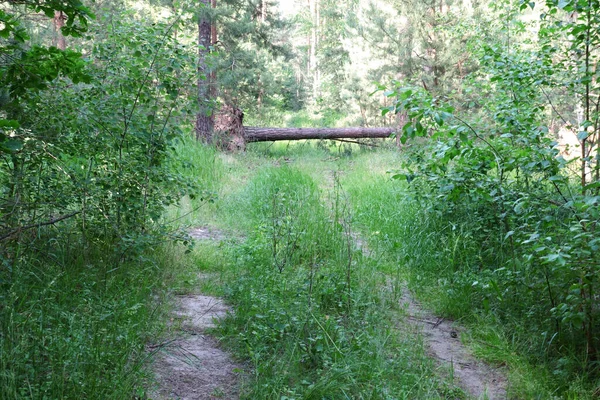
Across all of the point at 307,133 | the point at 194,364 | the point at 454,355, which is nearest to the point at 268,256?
the point at 194,364

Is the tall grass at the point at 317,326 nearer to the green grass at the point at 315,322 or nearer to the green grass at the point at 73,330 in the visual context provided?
the green grass at the point at 315,322

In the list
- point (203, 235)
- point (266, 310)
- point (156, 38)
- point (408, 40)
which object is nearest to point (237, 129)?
point (408, 40)

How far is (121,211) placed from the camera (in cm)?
454

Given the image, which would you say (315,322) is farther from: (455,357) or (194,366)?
(455,357)

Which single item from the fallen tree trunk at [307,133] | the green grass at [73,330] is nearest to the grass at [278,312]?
the green grass at [73,330]

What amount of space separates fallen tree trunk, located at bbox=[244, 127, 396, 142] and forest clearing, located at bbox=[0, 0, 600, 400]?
7326mm

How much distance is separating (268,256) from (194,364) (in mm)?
1767

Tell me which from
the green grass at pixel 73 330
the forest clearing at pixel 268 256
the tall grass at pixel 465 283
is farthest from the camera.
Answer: the tall grass at pixel 465 283

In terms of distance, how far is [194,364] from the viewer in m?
3.46

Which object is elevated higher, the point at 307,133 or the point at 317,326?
the point at 307,133

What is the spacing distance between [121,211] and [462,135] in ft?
9.61

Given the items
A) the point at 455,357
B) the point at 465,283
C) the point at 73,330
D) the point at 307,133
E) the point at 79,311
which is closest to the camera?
the point at 73,330

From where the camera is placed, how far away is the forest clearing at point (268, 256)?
3037 millimetres

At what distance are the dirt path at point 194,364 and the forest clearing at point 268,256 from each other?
2cm
